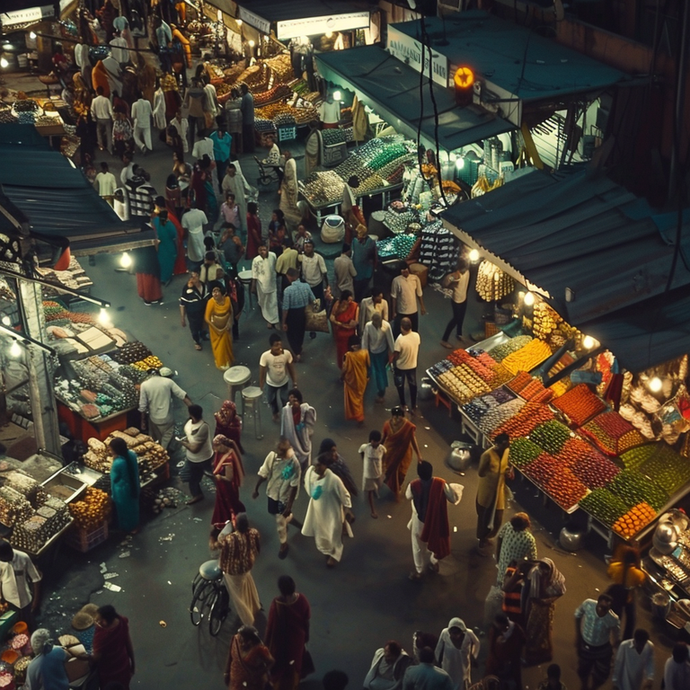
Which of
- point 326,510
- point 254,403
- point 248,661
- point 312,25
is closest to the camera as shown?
point 248,661

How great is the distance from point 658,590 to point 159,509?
5349mm

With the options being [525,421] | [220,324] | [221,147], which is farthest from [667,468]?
[221,147]

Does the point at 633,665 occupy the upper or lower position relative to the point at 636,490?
upper

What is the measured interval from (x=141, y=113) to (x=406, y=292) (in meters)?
8.72

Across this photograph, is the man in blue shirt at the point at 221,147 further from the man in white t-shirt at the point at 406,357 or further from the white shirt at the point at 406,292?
the man in white t-shirt at the point at 406,357

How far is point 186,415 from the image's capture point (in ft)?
45.4

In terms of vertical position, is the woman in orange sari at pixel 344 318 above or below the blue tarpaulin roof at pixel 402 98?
below

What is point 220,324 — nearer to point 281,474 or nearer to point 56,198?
point 56,198

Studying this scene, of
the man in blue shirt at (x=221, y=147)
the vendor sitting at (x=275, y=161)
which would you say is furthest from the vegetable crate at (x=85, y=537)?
the vendor sitting at (x=275, y=161)

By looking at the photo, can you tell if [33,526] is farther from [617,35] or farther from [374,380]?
[617,35]

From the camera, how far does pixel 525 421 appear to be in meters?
12.8

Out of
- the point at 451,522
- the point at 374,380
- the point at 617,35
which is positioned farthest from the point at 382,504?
the point at 617,35

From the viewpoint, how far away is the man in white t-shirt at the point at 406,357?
43.2 feet

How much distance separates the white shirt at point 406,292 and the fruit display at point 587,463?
3.01 meters
